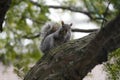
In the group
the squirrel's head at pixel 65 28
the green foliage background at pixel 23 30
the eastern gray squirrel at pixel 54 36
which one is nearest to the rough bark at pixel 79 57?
the eastern gray squirrel at pixel 54 36

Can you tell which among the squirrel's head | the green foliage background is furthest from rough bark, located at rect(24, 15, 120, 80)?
the green foliage background

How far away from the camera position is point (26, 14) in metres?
6.13

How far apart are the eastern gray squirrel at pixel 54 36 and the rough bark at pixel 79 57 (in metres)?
0.42

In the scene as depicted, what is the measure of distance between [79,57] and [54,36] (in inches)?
44.1

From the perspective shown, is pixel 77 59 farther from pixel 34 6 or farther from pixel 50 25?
pixel 34 6

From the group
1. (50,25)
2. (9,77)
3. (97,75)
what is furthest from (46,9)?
(97,75)

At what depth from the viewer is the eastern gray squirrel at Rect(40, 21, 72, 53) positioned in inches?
142

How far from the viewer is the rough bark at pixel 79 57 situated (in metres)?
2.25

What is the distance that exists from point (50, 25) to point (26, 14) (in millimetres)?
2356

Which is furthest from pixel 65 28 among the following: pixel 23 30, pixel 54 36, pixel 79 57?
pixel 23 30

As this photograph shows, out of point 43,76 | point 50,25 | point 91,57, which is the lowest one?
point 91,57

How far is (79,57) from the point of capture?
2.60 m

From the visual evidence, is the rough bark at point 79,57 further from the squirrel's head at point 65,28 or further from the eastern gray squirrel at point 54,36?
the squirrel's head at point 65,28

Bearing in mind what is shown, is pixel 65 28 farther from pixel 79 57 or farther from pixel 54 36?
pixel 79 57
